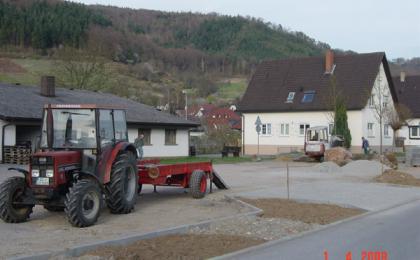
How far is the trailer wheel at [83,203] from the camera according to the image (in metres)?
11.6

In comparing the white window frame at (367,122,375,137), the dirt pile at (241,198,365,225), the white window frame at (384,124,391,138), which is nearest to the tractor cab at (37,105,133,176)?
the dirt pile at (241,198,365,225)

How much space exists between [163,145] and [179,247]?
33170mm

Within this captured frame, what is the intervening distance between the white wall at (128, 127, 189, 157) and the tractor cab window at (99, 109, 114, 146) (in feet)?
86.4

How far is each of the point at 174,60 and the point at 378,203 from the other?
367ft

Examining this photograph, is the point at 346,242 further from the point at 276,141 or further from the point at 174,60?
the point at 174,60

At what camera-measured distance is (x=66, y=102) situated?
37.9 metres

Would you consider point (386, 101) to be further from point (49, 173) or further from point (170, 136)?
point (49, 173)

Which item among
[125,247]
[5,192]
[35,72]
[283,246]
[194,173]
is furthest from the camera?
[35,72]

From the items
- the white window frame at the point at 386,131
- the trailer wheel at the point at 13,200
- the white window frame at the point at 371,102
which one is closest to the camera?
Answer: the trailer wheel at the point at 13,200

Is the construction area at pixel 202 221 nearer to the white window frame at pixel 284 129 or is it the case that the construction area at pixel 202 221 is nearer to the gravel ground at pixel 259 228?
the gravel ground at pixel 259 228

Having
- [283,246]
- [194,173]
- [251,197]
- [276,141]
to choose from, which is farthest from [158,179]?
[276,141]

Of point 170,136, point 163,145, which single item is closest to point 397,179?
point 163,145

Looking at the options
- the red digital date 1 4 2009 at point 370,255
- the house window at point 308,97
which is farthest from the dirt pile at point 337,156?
the red digital date 1 4 2009 at point 370,255

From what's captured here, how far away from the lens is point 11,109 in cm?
3247
